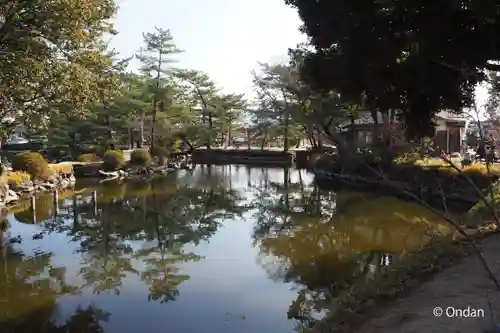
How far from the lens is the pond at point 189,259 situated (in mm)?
5730

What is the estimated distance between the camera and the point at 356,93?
26.6 feet

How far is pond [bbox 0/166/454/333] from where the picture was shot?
5.73m

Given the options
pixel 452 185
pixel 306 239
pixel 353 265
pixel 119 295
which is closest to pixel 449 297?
pixel 353 265

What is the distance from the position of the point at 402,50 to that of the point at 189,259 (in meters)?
4.86

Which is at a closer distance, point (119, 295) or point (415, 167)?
point (119, 295)

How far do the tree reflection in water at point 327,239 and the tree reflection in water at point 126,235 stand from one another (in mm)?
1389

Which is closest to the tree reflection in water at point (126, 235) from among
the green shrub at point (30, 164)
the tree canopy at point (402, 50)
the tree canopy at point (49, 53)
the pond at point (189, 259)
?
the pond at point (189, 259)

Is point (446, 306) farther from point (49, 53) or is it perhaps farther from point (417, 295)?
point (49, 53)

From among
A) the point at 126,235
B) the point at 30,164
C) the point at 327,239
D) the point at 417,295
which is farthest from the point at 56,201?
the point at 417,295

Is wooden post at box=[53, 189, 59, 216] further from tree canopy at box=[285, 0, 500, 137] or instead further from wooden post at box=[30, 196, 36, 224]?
tree canopy at box=[285, 0, 500, 137]

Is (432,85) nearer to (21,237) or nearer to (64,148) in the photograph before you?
(21,237)

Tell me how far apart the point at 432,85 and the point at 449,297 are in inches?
144

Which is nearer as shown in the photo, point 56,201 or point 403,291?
point 403,291

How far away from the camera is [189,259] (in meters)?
8.36
